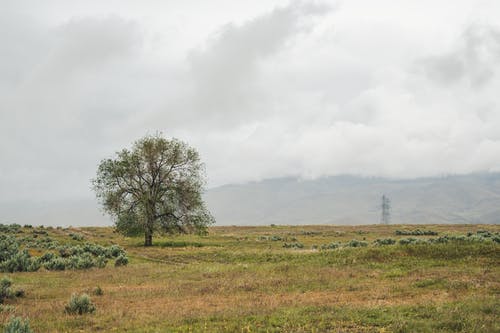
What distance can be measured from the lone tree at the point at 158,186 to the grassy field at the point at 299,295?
89.6 ft

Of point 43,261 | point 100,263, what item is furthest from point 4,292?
point 43,261

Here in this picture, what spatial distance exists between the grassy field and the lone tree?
27.3 metres

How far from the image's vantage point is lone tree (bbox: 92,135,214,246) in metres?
58.3

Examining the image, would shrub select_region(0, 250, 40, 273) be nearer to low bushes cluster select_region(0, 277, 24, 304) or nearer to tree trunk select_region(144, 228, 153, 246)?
low bushes cluster select_region(0, 277, 24, 304)

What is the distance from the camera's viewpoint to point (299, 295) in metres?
18.8

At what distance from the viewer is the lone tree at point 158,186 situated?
58.3 meters

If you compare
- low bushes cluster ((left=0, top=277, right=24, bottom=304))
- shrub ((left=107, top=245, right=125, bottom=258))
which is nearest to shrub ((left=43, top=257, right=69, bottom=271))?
shrub ((left=107, top=245, right=125, bottom=258))

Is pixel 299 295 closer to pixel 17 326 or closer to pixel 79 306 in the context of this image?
pixel 79 306

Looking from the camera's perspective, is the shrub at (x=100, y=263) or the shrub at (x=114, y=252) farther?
the shrub at (x=114, y=252)

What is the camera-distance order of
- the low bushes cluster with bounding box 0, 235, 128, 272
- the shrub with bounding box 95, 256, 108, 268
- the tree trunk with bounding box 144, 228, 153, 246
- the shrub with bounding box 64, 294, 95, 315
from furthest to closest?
the tree trunk with bounding box 144, 228, 153, 246 → the shrub with bounding box 95, 256, 108, 268 → the low bushes cluster with bounding box 0, 235, 128, 272 → the shrub with bounding box 64, 294, 95, 315

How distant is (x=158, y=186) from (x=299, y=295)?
4314cm

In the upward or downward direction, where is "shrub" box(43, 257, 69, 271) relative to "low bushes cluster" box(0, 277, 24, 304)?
downward

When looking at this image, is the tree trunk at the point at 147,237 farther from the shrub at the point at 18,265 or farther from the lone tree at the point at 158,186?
the shrub at the point at 18,265

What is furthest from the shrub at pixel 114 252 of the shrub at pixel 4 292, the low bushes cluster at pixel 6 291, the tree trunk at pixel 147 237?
the shrub at pixel 4 292
